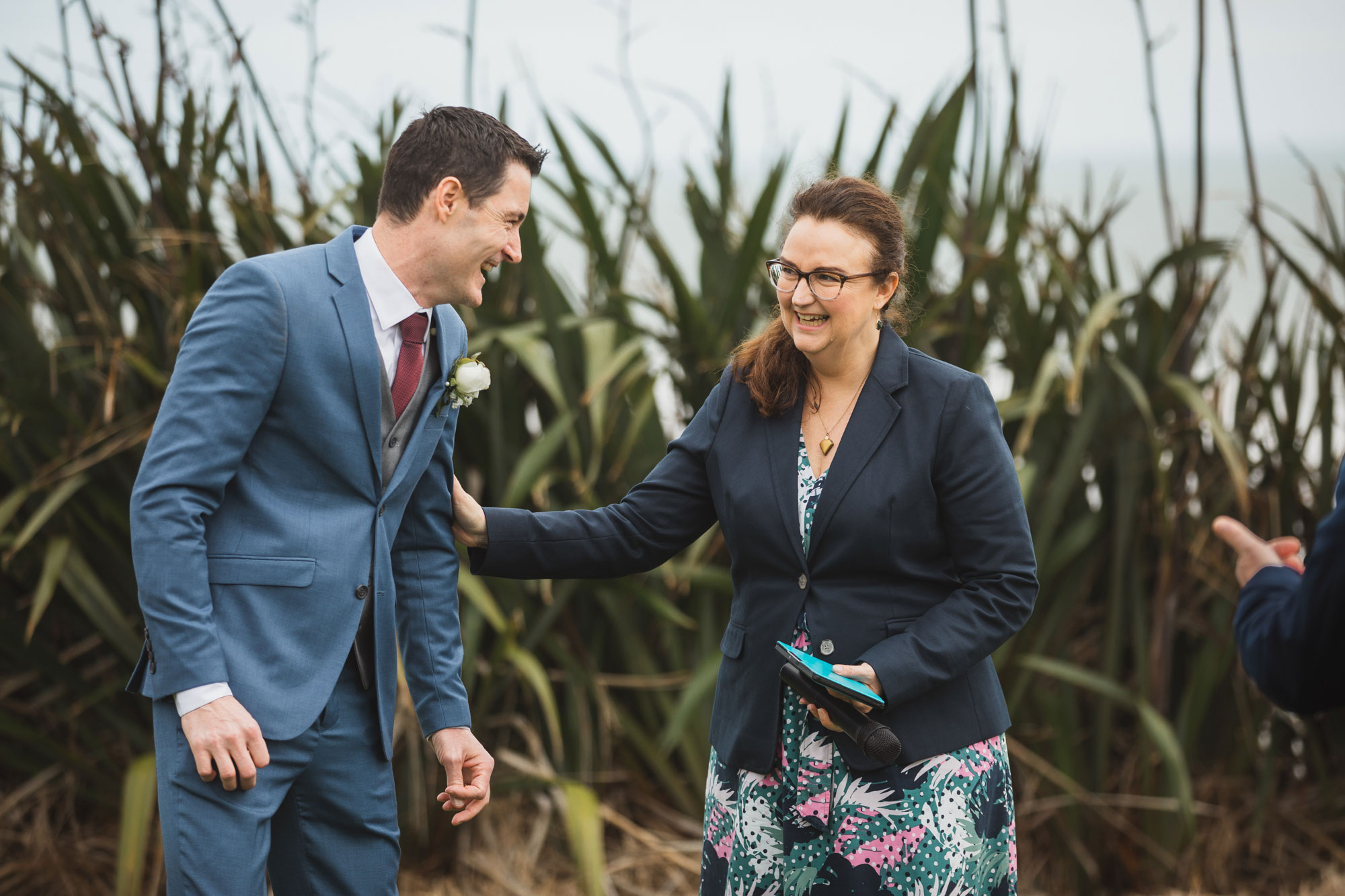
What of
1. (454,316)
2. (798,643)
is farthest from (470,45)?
(798,643)

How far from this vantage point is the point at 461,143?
1.56 meters

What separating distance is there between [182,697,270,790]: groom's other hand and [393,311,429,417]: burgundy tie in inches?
17.9

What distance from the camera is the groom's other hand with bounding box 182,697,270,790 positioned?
1383 millimetres

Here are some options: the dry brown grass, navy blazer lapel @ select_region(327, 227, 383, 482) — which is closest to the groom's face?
navy blazer lapel @ select_region(327, 227, 383, 482)

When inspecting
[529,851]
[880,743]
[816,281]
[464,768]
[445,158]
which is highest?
[445,158]

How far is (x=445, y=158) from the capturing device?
1554mm

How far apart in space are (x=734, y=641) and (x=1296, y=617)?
813 millimetres

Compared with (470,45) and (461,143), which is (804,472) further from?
(470,45)

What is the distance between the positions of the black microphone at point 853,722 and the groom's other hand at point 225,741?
70 centimetres

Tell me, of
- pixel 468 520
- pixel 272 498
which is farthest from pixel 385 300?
pixel 468 520

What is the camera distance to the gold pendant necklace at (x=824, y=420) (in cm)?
177

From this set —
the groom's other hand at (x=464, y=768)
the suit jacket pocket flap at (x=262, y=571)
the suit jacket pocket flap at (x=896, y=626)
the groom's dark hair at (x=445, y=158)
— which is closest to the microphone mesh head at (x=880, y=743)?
the suit jacket pocket flap at (x=896, y=626)

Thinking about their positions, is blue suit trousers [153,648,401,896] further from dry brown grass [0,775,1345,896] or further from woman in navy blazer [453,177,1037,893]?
dry brown grass [0,775,1345,896]

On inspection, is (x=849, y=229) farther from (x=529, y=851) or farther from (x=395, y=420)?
(x=529, y=851)
